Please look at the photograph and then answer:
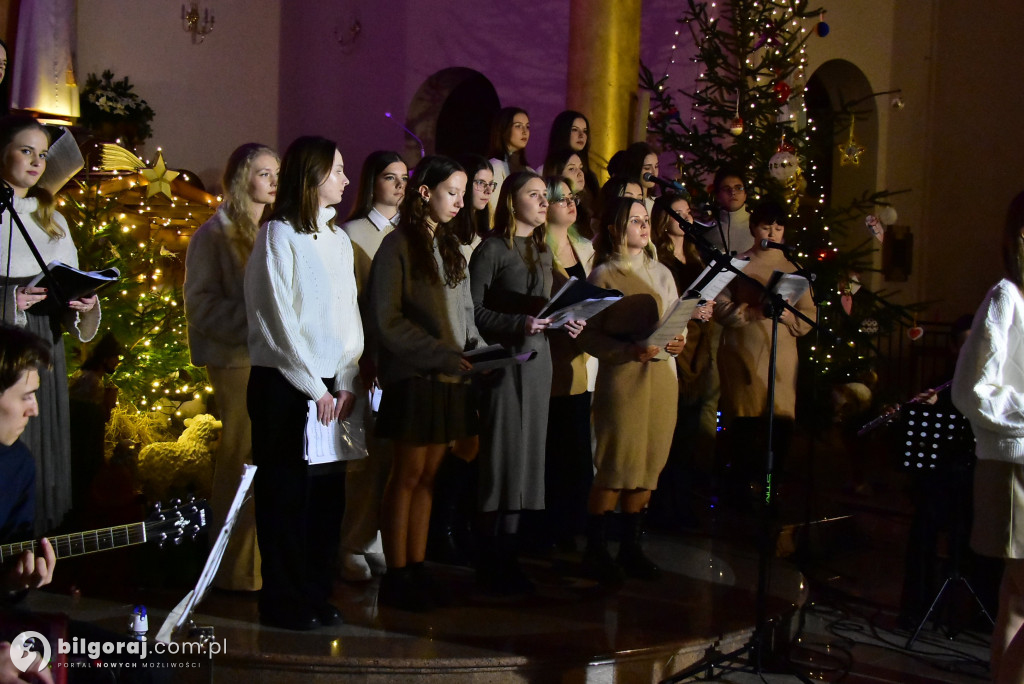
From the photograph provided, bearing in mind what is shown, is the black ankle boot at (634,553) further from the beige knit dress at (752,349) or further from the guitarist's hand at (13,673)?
the guitarist's hand at (13,673)

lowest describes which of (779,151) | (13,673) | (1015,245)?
(13,673)

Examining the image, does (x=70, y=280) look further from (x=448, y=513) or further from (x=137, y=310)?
(x=448, y=513)

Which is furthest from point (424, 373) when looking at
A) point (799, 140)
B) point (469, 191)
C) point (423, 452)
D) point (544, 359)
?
point (799, 140)

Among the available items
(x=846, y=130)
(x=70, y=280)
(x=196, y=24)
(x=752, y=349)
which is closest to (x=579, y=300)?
(x=70, y=280)

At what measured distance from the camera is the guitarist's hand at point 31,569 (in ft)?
8.14

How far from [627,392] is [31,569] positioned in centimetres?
264

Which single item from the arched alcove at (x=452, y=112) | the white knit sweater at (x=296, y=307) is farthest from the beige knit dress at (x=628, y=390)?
the arched alcove at (x=452, y=112)

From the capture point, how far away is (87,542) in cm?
256

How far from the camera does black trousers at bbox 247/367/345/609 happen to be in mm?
3592

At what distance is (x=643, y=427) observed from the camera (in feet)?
15.1

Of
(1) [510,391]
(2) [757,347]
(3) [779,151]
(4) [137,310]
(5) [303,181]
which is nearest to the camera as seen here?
(5) [303,181]

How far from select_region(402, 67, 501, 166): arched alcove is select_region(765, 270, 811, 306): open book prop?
20.7 ft

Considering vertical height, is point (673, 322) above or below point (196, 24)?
below

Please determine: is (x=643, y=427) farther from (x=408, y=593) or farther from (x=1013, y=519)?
(x=1013, y=519)
